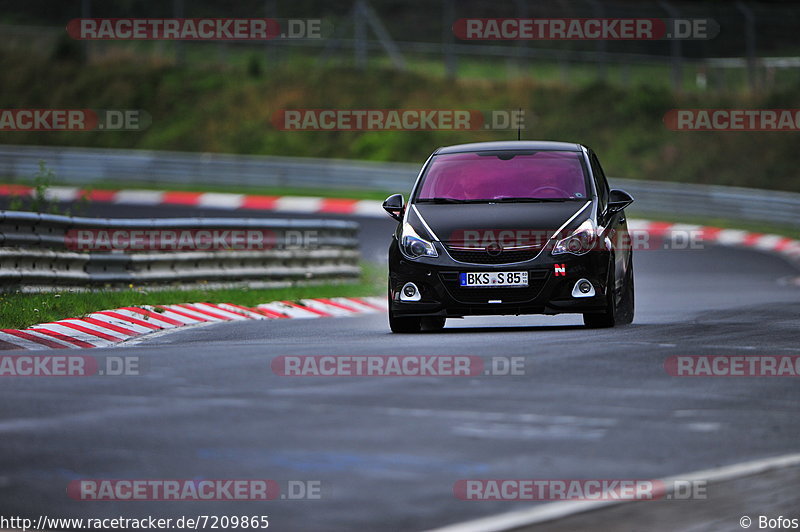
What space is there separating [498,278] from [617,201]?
5.56ft

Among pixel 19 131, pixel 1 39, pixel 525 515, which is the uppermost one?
pixel 1 39

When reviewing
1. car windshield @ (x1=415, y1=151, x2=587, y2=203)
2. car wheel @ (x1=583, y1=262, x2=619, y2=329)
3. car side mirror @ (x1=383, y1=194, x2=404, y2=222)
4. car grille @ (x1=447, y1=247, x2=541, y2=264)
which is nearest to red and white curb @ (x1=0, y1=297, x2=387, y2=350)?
car side mirror @ (x1=383, y1=194, x2=404, y2=222)

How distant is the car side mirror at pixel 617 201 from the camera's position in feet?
44.1

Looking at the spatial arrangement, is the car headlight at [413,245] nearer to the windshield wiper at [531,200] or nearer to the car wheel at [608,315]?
the windshield wiper at [531,200]

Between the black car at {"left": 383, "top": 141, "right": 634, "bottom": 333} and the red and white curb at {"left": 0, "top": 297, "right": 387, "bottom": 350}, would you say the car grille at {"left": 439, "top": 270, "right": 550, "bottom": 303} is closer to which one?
the black car at {"left": 383, "top": 141, "right": 634, "bottom": 333}

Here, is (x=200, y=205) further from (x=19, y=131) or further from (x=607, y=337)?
(x=607, y=337)

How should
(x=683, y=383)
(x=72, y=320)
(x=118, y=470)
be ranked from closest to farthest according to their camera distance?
(x=118, y=470)
(x=683, y=383)
(x=72, y=320)

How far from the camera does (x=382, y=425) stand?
7.40m

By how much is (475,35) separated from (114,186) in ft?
46.8

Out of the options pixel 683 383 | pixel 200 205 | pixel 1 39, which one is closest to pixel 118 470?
pixel 683 383

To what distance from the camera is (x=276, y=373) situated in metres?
9.35

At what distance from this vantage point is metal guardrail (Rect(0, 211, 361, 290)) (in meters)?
14.9

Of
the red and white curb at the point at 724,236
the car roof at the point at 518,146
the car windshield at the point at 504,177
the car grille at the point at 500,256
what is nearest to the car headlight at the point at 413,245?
the car grille at the point at 500,256

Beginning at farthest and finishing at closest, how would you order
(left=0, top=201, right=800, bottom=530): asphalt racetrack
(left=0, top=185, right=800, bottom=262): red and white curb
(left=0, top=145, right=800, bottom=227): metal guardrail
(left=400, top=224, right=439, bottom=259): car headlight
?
(left=0, top=145, right=800, bottom=227): metal guardrail < (left=0, top=185, right=800, bottom=262): red and white curb < (left=400, top=224, right=439, bottom=259): car headlight < (left=0, top=201, right=800, bottom=530): asphalt racetrack
